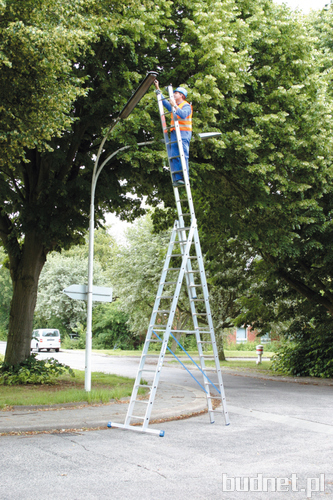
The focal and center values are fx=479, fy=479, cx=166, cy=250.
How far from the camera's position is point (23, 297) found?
40.5 feet

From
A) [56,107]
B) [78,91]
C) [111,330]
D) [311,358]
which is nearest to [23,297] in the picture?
[56,107]

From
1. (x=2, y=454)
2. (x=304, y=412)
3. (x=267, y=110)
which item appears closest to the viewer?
(x=2, y=454)

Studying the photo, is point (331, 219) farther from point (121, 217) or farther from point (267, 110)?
point (121, 217)

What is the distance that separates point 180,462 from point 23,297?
8.02m

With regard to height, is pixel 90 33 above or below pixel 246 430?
above

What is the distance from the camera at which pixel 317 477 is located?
16.1ft

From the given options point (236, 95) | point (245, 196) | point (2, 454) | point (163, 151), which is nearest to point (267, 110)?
point (236, 95)

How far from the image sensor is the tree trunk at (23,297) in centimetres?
1217

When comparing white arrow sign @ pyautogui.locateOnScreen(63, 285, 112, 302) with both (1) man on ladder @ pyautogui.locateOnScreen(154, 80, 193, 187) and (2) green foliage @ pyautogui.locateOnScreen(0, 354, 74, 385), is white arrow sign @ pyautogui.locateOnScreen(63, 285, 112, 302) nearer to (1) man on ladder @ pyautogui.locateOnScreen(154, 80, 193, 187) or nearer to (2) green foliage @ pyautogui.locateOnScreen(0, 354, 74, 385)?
(2) green foliage @ pyautogui.locateOnScreen(0, 354, 74, 385)

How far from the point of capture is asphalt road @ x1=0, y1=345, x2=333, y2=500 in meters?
4.41

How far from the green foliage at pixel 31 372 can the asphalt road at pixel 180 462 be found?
4940mm

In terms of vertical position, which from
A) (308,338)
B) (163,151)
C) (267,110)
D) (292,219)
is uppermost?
(267,110)

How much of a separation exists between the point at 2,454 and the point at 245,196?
949 centimetres

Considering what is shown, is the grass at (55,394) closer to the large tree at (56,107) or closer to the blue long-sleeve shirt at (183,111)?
the large tree at (56,107)
